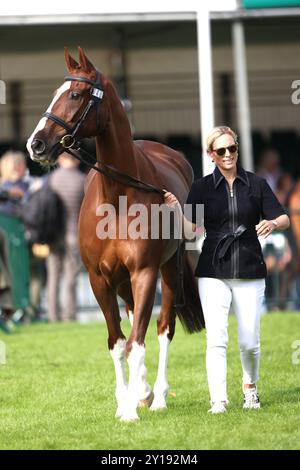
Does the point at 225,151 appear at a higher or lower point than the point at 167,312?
higher

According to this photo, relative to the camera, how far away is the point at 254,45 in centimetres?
2220

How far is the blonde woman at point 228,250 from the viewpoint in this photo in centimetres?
770

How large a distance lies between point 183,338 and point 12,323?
284 centimetres

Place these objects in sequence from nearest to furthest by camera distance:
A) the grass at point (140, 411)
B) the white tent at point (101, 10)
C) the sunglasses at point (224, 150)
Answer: the grass at point (140, 411), the sunglasses at point (224, 150), the white tent at point (101, 10)

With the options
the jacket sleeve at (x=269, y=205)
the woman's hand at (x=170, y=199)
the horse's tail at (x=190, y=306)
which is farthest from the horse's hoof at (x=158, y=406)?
the jacket sleeve at (x=269, y=205)

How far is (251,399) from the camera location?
799cm

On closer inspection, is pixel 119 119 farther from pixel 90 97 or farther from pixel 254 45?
pixel 254 45

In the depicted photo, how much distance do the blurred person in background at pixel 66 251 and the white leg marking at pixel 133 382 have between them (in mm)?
7919

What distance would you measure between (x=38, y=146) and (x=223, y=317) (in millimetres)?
1646

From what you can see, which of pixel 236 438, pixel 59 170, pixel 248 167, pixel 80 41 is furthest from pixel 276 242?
pixel 236 438

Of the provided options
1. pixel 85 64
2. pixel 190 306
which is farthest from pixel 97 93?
pixel 190 306

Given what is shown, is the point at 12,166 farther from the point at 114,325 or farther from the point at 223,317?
the point at 223,317

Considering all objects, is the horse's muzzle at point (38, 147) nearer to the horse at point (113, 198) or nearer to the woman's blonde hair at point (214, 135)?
the horse at point (113, 198)

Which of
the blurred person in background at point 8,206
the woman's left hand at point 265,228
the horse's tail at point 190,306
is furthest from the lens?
the blurred person in background at point 8,206
